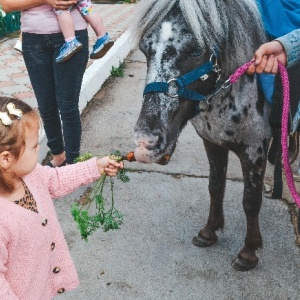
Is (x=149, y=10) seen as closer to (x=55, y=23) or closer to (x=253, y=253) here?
(x=55, y=23)

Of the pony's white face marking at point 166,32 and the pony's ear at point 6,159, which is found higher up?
the pony's white face marking at point 166,32

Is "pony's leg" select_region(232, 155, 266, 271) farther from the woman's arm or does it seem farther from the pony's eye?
the woman's arm

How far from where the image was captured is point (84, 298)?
2445 millimetres

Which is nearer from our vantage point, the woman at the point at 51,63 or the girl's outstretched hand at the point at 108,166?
the girl's outstretched hand at the point at 108,166

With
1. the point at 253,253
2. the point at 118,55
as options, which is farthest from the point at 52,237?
the point at 118,55

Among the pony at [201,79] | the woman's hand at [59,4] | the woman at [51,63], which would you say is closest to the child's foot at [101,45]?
the woman at [51,63]

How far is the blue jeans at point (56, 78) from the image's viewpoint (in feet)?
9.80

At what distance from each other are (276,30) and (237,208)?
147 cm

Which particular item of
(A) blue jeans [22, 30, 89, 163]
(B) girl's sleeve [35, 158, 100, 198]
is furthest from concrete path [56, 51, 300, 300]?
(B) girl's sleeve [35, 158, 100, 198]

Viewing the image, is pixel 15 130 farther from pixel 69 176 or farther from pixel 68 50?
pixel 68 50

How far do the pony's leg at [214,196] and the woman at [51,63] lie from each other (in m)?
1.05

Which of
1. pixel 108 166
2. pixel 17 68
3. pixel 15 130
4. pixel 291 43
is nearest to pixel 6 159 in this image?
pixel 15 130

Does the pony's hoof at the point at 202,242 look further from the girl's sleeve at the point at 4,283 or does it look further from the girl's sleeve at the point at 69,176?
the girl's sleeve at the point at 4,283

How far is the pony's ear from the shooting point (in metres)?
1.50
